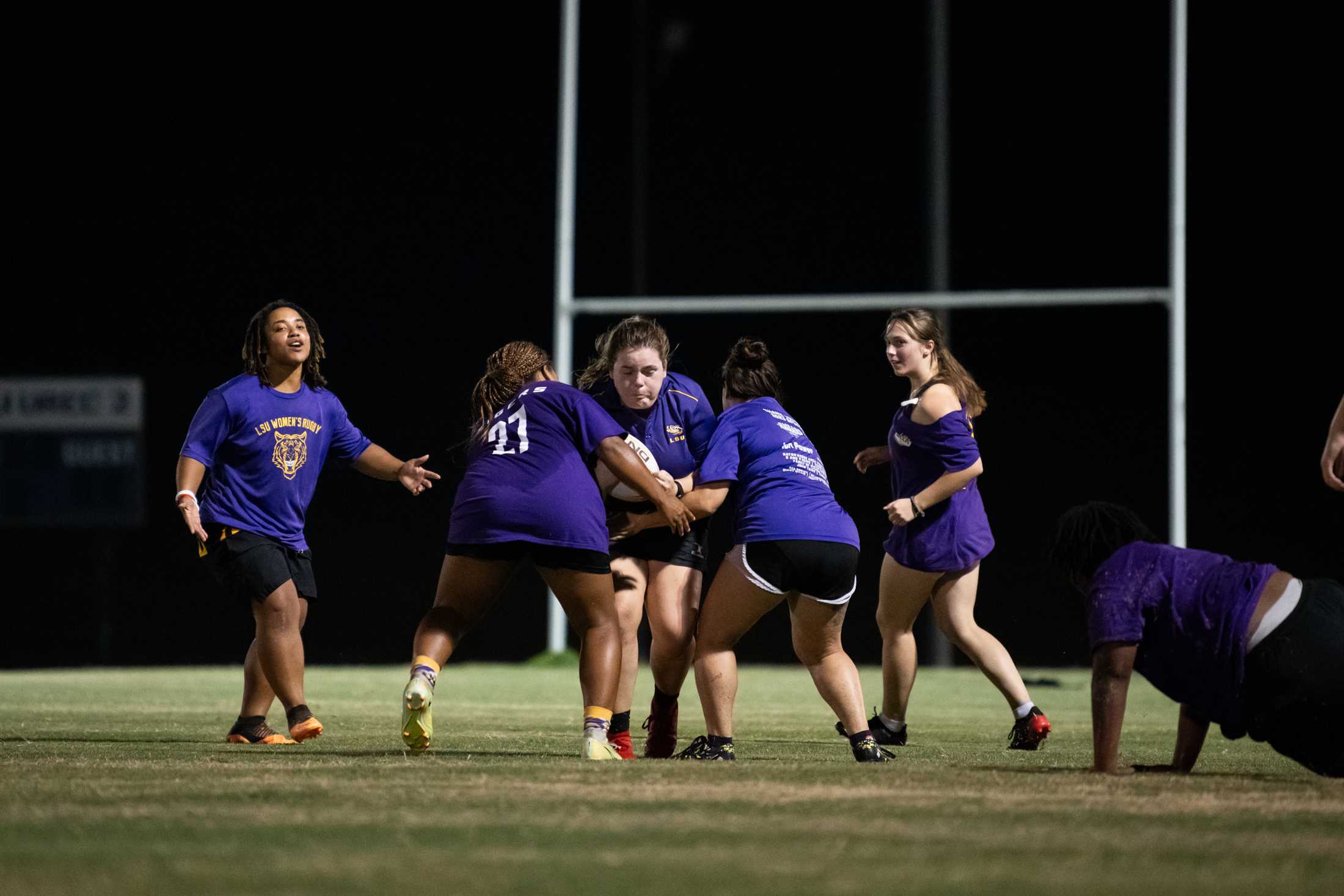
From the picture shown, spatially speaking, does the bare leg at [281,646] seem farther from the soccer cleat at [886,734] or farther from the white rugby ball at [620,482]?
the soccer cleat at [886,734]

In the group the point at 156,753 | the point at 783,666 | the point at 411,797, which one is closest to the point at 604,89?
the point at 783,666

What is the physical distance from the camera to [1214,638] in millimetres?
3736

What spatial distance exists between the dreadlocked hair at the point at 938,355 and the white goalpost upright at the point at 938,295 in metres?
5.24

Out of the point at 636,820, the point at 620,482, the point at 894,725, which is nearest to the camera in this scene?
the point at 636,820

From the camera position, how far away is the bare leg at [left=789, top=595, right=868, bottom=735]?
4609mm

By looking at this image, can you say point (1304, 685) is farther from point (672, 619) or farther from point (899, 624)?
point (899, 624)

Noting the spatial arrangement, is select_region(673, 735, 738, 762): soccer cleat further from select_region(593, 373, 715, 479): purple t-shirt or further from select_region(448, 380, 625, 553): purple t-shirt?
select_region(593, 373, 715, 479): purple t-shirt

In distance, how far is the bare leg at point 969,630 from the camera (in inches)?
214

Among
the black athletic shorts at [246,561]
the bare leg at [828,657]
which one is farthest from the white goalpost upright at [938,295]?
the bare leg at [828,657]

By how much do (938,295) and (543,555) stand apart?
7.14 meters

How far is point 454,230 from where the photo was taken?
13.5 m

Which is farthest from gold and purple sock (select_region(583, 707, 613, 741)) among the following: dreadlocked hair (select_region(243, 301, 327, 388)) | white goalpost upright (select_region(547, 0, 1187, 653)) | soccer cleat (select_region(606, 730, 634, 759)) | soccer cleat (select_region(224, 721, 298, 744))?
white goalpost upright (select_region(547, 0, 1187, 653))

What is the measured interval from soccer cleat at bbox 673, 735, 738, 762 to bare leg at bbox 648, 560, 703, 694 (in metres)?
0.21

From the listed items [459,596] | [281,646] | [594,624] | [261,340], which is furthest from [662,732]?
[261,340]
